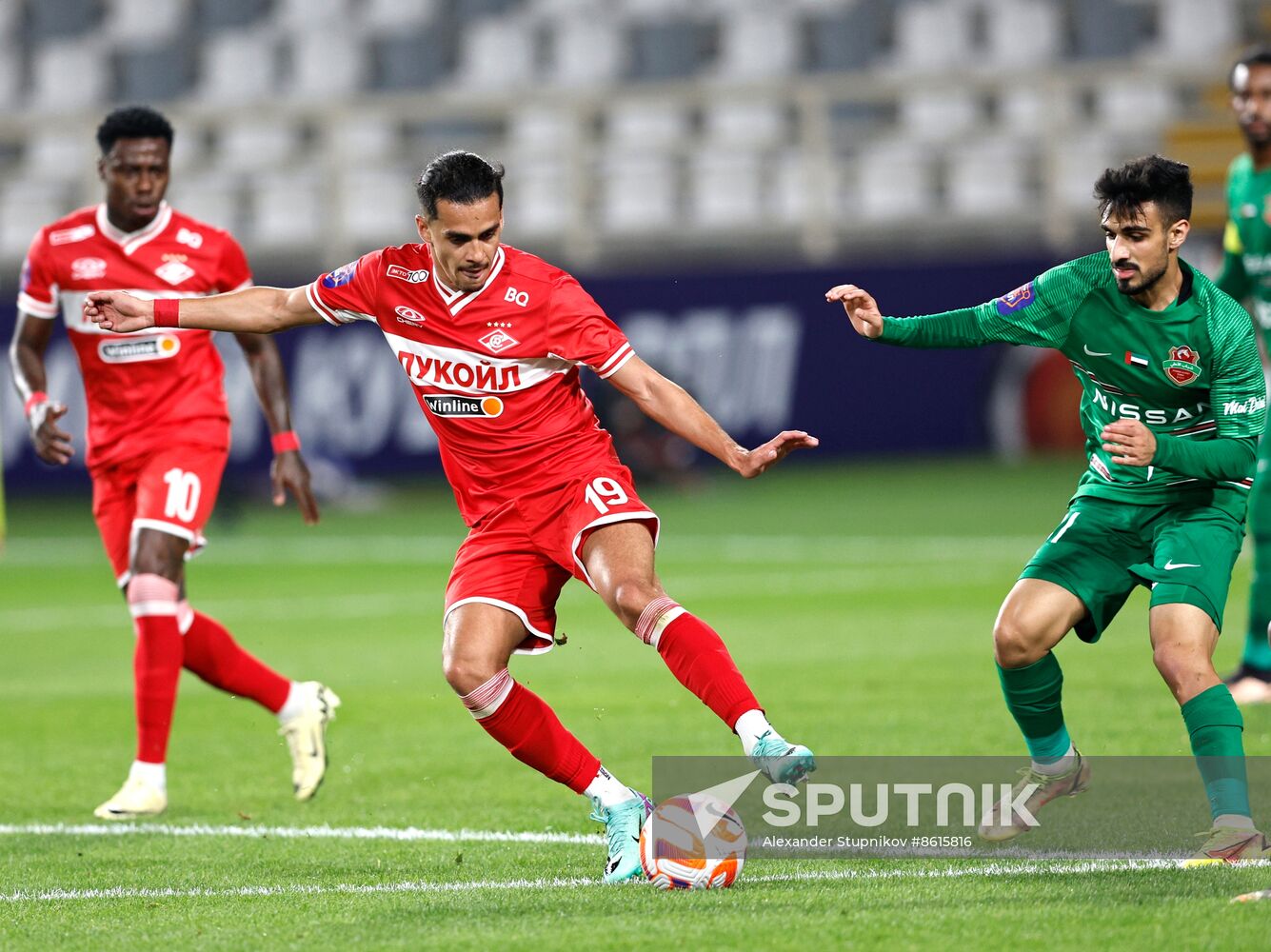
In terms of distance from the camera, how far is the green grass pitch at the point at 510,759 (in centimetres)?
498

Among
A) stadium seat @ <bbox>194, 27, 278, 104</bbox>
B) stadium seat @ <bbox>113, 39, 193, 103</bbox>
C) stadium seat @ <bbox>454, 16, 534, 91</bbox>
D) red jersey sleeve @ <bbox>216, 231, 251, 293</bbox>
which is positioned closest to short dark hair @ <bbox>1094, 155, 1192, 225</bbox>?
red jersey sleeve @ <bbox>216, 231, 251, 293</bbox>

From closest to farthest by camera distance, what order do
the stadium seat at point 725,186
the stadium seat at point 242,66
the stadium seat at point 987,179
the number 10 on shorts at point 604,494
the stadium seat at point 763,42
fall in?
1. the number 10 on shorts at point 604,494
2. the stadium seat at point 987,179
3. the stadium seat at point 725,186
4. the stadium seat at point 763,42
5. the stadium seat at point 242,66

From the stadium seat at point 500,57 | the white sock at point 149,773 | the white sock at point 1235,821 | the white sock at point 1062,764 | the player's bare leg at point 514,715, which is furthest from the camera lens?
the stadium seat at point 500,57

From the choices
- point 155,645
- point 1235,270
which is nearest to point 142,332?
point 155,645

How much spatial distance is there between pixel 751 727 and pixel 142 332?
11.3ft

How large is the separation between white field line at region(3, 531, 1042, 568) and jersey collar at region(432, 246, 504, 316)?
8.99 meters

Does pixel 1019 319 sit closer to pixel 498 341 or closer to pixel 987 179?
pixel 498 341

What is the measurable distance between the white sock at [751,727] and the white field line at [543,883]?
0.50m

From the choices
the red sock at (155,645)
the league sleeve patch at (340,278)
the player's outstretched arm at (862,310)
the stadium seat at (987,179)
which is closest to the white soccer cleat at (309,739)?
the red sock at (155,645)

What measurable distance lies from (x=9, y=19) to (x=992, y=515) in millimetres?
14713

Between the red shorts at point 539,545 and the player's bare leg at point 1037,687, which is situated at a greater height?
the red shorts at point 539,545

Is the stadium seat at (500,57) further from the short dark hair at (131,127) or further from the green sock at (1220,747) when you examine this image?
the green sock at (1220,747)

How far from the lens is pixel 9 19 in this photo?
2516 cm

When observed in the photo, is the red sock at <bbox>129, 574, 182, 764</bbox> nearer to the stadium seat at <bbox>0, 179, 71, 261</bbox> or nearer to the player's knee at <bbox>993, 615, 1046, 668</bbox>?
the player's knee at <bbox>993, 615, 1046, 668</bbox>
